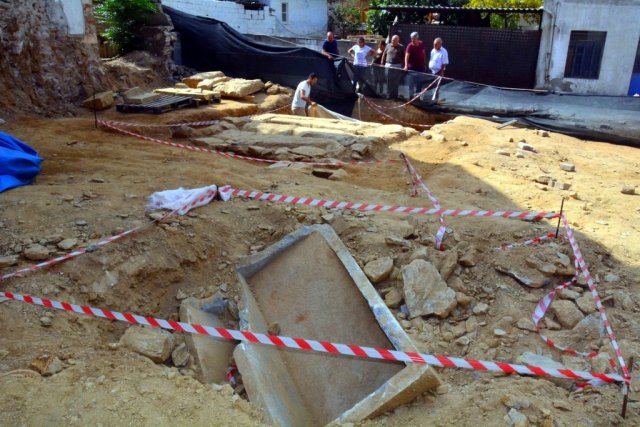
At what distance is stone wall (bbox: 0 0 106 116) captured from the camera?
31.4 feet

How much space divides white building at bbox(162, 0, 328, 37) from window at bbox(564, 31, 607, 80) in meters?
12.7

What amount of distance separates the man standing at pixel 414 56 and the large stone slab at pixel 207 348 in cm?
973

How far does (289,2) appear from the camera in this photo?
1019 inches

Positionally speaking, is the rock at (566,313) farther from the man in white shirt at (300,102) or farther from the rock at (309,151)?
the man in white shirt at (300,102)

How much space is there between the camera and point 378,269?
4.57 metres

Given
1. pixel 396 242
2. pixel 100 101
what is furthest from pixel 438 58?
pixel 396 242

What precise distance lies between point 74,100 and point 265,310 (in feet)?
28.2

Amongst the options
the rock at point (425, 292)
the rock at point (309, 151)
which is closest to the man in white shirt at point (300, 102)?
the rock at point (309, 151)

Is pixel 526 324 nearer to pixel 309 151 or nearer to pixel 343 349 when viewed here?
pixel 343 349

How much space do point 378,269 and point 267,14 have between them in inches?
815

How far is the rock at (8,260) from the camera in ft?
13.2

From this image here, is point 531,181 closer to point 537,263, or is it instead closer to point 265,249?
point 537,263

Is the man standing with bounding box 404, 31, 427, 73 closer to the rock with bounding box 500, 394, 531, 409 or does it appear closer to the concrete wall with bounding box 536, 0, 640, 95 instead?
the concrete wall with bounding box 536, 0, 640, 95

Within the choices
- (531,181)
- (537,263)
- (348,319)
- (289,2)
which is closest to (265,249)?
(348,319)
